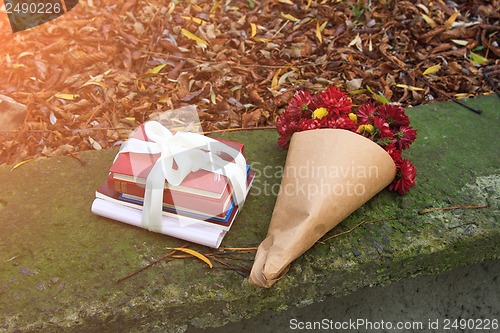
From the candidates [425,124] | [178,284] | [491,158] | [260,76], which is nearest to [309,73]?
[260,76]

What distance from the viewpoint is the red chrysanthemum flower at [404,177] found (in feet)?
6.56

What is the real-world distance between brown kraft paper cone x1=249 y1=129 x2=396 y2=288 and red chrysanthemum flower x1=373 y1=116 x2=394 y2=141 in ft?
0.35

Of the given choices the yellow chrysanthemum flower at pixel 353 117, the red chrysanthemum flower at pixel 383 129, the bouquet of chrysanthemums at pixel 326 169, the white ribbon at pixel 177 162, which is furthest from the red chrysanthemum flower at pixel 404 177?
the white ribbon at pixel 177 162

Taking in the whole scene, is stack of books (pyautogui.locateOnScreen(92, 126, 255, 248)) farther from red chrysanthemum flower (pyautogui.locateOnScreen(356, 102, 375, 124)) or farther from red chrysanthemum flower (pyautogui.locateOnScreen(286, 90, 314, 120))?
red chrysanthemum flower (pyautogui.locateOnScreen(356, 102, 375, 124))

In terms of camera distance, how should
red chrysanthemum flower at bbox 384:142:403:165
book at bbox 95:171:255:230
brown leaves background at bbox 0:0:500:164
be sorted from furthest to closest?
1. brown leaves background at bbox 0:0:500:164
2. red chrysanthemum flower at bbox 384:142:403:165
3. book at bbox 95:171:255:230

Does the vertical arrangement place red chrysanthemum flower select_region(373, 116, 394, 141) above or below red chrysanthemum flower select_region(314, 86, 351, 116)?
below

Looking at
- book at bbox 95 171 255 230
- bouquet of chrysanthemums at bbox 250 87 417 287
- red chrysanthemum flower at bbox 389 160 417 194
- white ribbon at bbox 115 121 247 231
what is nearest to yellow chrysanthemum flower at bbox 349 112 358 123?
bouquet of chrysanthemums at bbox 250 87 417 287

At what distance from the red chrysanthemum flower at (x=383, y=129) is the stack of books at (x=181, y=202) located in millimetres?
569

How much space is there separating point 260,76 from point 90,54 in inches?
35.7

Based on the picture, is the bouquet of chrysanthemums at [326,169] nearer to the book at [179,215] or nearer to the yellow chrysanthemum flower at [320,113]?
the yellow chrysanthemum flower at [320,113]

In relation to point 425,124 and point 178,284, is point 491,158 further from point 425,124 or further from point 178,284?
point 178,284

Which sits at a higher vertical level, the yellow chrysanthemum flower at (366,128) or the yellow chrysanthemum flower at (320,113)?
the yellow chrysanthemum flower at (320,113)

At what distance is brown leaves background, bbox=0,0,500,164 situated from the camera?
257 centimetres

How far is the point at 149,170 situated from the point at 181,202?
153 millimetres
